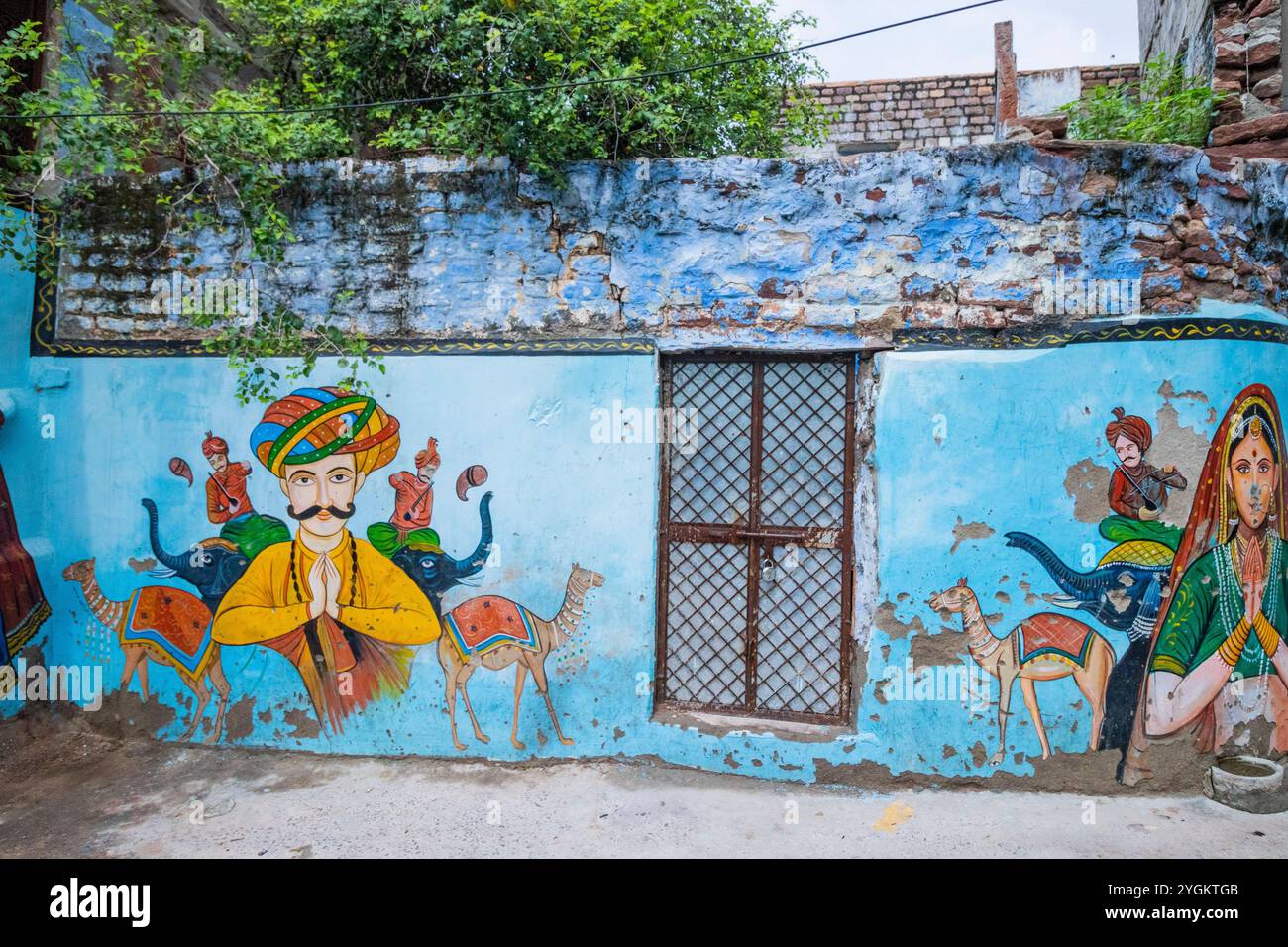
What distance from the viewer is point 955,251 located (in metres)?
4.29

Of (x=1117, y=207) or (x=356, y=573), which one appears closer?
(x=1117, y=207)

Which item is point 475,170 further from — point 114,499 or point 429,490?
point 114,499

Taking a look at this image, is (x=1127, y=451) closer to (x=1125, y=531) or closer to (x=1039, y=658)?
(x=1125, y=531)

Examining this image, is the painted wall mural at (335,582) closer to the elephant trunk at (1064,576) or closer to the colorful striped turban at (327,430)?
the colorful striped turban at (327,430)

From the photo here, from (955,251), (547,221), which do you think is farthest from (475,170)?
(955,251)

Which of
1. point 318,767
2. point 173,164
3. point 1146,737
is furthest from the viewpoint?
point 173,164

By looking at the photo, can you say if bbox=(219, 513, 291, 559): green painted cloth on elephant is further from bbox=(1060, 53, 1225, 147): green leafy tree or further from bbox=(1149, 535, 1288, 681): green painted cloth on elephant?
bbox=(1060, 53, 1225, 147): green leafy tree

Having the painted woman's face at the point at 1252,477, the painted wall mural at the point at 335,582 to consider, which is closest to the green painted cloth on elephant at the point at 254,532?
the painted wall mural at the point at 335,582

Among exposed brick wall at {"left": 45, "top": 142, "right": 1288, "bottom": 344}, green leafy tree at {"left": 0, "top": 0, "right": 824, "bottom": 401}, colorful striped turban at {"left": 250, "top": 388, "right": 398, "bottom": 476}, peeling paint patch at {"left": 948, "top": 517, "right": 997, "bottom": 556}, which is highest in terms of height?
green leafy tree at {"left": 0, "top": 0, "right": 824, "bottom": 401}

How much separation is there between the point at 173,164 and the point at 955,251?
15.4 ft

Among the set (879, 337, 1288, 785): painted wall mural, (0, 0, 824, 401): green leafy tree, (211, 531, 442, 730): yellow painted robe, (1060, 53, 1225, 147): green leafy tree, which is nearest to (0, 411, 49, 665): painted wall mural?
(211, 531, 442, 730): yellow painted robe

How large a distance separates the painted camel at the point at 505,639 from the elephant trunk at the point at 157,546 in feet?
5.10

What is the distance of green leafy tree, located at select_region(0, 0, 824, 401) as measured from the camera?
14.5 ft

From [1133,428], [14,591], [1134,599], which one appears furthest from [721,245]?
[14,591]
